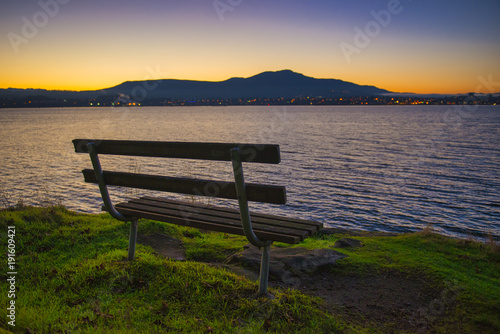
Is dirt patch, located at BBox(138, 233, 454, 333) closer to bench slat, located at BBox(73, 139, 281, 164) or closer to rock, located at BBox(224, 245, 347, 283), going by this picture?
rock, located at BBox(224, 245, 347, 283)

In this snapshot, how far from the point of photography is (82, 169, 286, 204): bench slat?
3.38m

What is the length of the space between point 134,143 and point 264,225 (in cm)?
180

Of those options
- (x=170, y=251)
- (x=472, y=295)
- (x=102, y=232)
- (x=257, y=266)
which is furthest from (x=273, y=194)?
(x=102, y=232)

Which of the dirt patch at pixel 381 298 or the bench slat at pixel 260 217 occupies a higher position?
the bench slat at pixel 260 217

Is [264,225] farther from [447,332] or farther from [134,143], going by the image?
[447,332]

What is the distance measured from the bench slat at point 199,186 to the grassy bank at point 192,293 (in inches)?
47.7

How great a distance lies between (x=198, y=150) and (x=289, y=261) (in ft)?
9.88

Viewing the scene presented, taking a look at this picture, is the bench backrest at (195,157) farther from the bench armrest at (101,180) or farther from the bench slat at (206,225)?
the bench slat at (206,225)

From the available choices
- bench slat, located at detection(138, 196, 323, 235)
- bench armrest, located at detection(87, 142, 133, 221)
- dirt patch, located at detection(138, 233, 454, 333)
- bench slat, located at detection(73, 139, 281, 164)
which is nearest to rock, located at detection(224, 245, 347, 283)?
dirt patch, located at detection(138, 233, 454, 333)

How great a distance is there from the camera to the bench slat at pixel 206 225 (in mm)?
3576

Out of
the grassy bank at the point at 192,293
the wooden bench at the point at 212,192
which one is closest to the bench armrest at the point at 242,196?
the wooden bench at the point at 212,192

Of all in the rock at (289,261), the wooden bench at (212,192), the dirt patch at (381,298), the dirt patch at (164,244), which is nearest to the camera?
the wooden bench at (212,192)

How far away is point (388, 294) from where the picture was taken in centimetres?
478

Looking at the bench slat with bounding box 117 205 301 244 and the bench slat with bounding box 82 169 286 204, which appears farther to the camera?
the bench slat with bounding box 117 205 301 244
